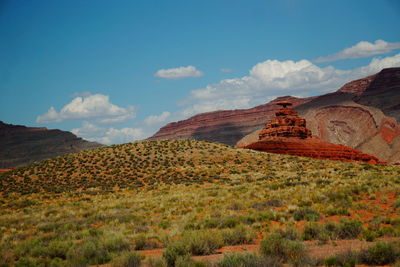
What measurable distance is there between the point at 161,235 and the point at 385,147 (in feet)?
312

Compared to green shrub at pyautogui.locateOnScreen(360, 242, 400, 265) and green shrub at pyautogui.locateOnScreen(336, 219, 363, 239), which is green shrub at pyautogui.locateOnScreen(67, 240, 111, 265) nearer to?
green shrub at pyautogui.locateOnScreen(360, 242, 400, 265)

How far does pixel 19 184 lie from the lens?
3762 cm

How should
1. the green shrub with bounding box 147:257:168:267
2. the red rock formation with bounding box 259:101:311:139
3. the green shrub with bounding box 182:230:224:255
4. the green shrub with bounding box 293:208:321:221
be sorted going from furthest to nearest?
the red rock formation with bounding box 259:101:311:139, the green shrub with bounding box 293:208:321:221, the green shrub with bounding box 182:230:224:255, the green shrub with bounding box 147:257:168:267

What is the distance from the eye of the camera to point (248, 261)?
287 inches

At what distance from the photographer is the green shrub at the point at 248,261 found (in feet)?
23.8

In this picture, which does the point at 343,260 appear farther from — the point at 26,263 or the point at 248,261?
the point at 26,263

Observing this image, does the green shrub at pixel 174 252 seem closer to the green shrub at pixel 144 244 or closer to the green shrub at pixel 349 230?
the green shrub at pixel 144 244

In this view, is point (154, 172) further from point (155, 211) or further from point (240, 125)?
point (240, 125)

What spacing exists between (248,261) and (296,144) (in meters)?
55.0

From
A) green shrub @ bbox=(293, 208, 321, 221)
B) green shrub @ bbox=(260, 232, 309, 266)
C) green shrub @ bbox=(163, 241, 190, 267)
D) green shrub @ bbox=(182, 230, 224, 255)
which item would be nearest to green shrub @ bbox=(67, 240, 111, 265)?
green shrub @ bbox=(163, 241, 190, 267)

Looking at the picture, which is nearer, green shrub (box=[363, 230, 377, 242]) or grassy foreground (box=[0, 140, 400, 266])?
green shrub (box=[363, 230, 377, 242])

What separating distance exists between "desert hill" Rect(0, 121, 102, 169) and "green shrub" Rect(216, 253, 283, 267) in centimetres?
11213

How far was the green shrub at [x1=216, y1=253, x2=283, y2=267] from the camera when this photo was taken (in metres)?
7.25

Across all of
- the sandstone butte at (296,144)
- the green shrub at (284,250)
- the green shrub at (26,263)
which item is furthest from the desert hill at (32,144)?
the green shrub at (284,250)
